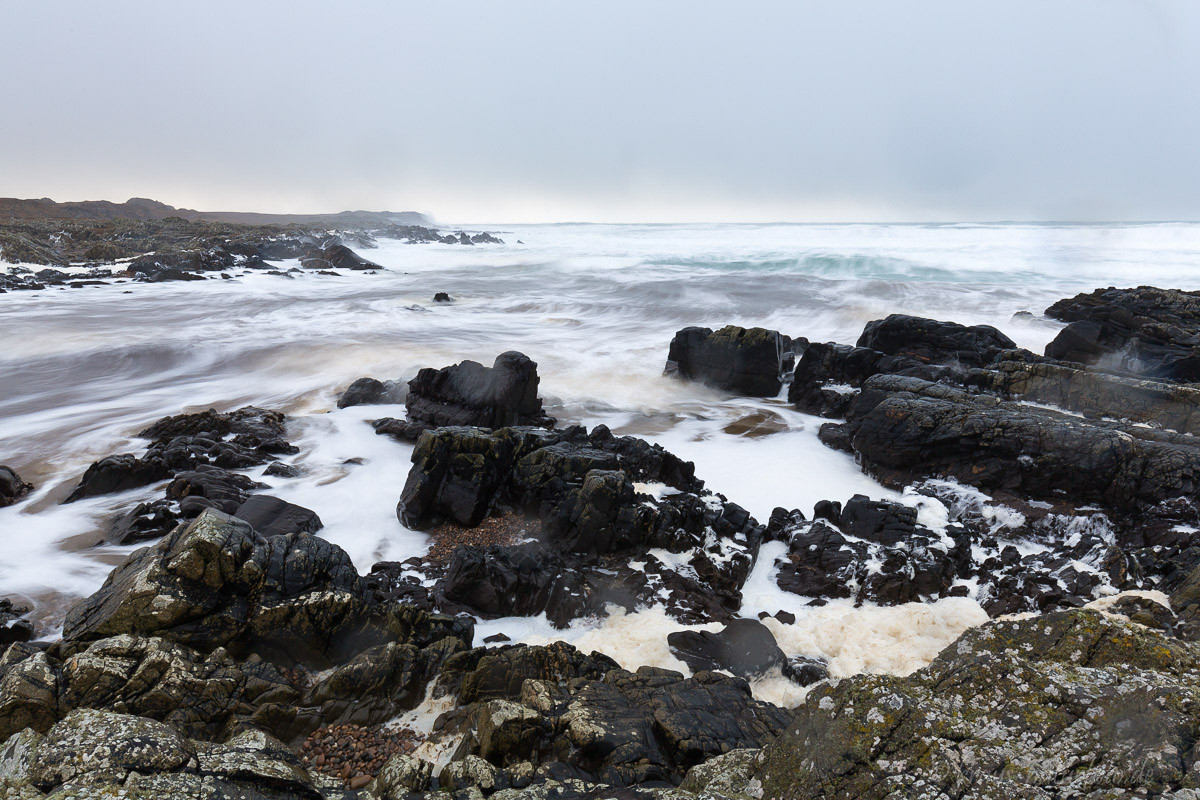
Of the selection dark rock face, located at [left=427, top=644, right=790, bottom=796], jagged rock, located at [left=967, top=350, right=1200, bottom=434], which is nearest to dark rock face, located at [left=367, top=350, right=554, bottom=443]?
dark rock face, located at [left=427, top=644, right=790, bottom=796]

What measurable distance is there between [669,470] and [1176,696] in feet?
25.0

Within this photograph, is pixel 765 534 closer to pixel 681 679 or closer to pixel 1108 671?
pixel 681 679

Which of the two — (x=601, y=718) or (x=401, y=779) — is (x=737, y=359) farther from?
(x=401, y=779)

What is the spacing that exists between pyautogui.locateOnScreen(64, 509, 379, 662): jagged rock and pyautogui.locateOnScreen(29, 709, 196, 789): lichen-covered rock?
193 centimetres

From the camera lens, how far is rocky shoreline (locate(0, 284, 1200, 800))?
9.24ft

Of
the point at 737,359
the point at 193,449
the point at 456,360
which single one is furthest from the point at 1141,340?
the point at 193,449

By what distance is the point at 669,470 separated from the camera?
32.9 feet

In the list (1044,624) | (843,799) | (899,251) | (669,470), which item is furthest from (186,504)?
(899,251)

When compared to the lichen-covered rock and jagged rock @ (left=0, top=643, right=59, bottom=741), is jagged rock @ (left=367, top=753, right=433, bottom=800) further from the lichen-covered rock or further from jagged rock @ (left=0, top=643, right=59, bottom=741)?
jagged rock @ (left=0, top=643, right=59, bottom=741)

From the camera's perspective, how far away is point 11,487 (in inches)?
357

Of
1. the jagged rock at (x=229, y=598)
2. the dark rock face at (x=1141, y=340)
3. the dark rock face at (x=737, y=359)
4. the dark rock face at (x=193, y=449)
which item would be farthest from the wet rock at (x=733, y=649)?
the dark rock face at (x=1141, y=340)

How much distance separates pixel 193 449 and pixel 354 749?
329 inches

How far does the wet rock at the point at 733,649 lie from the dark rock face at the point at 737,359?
9951mm

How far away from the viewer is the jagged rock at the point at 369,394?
14625mm
